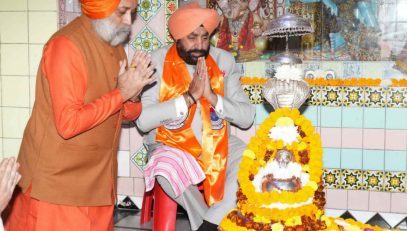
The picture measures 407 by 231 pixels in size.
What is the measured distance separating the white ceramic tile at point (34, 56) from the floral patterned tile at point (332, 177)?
9.01 feet

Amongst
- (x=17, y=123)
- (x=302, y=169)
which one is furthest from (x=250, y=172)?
(x=17, y=123)

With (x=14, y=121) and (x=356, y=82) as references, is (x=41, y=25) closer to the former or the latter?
(x=14, y=121)

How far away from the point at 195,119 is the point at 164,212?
752mm

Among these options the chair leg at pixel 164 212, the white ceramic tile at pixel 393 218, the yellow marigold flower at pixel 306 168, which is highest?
the yellow marigold flower at pixel 306 168

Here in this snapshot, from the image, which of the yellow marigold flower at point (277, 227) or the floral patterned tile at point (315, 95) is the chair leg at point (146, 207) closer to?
the floral patterned tile at point (315, 95)

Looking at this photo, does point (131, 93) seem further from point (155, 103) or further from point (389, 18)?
point (389, 18)

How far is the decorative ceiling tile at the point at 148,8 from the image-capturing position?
16.8ft

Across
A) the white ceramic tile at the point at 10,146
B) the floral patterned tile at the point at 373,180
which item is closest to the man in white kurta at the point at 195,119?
the floral patterned tile at the point at 373,180

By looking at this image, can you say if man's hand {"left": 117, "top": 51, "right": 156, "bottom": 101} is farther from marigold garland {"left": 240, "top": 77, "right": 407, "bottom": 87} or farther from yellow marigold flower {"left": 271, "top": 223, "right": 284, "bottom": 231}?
marigold garland {"left": 240, "top": 77, "right": 407, "bottom": 87}

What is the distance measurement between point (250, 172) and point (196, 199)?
1.09 meters

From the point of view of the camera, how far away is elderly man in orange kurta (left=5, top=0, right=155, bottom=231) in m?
3.04

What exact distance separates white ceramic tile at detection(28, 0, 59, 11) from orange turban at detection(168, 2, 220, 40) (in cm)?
138

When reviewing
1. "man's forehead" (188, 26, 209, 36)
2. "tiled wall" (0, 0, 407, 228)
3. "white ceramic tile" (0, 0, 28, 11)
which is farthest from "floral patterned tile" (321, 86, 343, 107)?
"white ceramic tile" (0, 0, 28, 11)

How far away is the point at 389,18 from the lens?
461 centimetres
